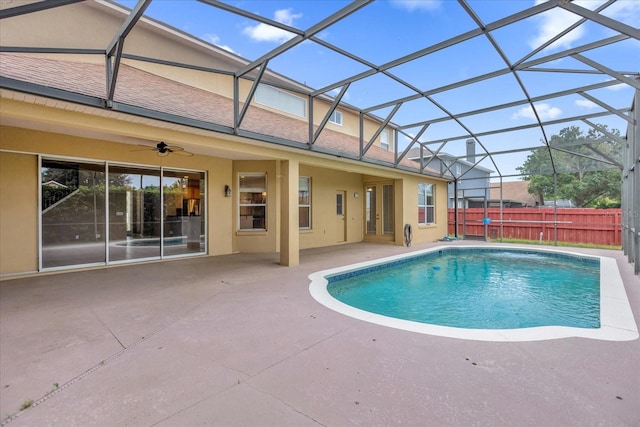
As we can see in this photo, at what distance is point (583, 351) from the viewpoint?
3051 mm

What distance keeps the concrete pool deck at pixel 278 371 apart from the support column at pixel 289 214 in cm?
312

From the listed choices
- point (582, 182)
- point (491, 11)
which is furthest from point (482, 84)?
point (582, 182)

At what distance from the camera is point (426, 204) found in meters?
14.3

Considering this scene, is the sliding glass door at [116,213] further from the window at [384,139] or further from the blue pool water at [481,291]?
the window at [384,139]

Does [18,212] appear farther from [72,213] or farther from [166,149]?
[166,149]

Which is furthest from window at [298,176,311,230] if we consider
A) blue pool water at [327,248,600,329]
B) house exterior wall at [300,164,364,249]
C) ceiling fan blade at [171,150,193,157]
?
ceiling fan blade at [171,150,193,157]

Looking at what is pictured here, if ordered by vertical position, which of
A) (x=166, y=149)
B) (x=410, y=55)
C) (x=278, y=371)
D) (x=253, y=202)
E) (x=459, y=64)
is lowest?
(x=278, y=371)

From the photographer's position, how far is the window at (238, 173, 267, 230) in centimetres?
996

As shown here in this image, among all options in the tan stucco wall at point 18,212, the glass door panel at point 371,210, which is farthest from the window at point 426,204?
the tan stucco wall at point 18,212

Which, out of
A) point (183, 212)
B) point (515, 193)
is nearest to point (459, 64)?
point (183, 212)

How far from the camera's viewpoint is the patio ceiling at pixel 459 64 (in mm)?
4391

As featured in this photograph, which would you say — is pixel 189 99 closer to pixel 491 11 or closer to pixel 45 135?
pixel 45 135

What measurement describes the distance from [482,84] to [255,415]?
8.05m

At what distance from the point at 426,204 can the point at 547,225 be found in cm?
535
